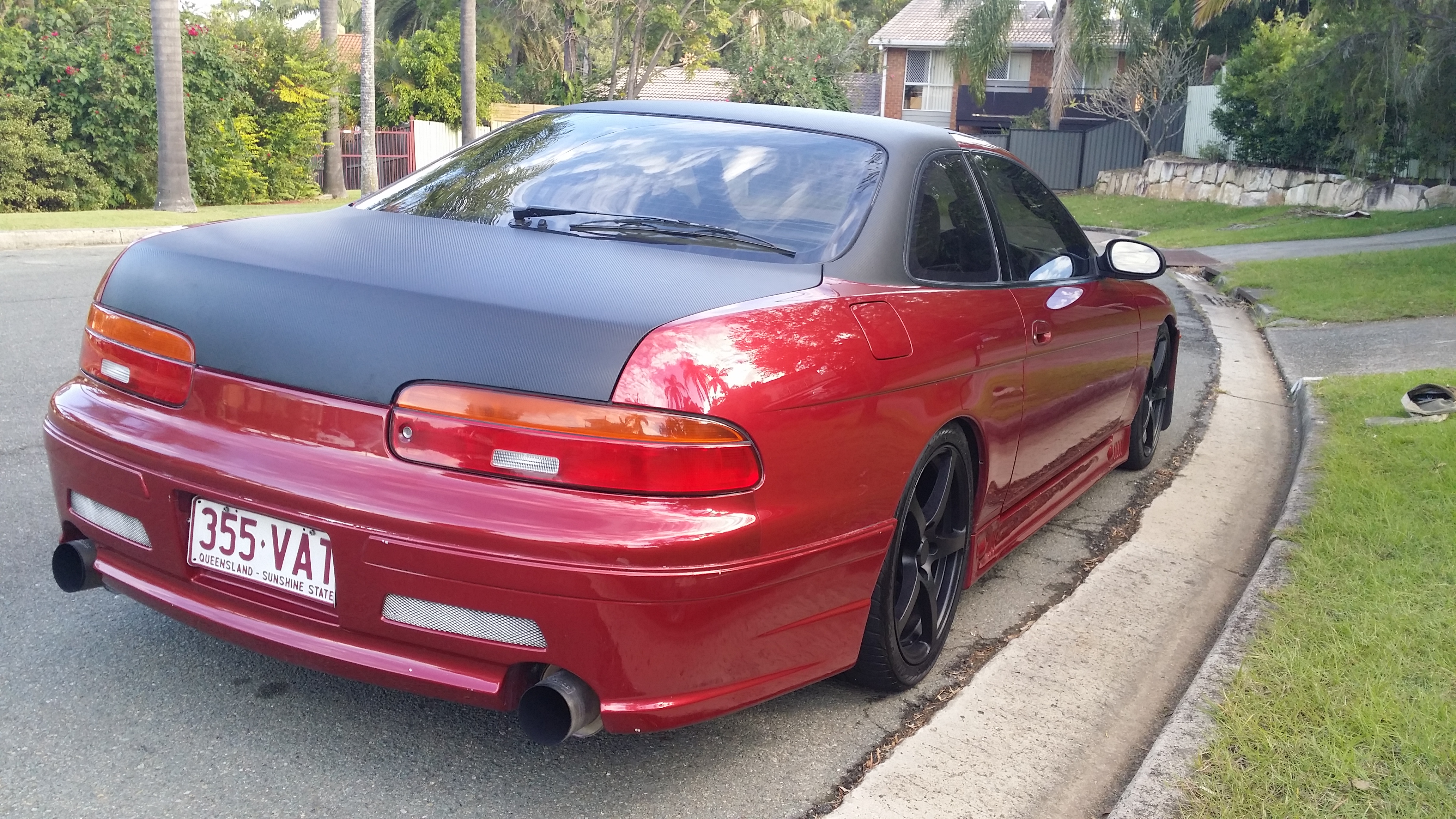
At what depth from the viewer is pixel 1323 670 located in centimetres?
332

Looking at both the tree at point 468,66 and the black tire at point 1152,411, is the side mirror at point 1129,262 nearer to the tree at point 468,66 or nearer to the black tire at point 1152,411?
the black tire at point 1152,411

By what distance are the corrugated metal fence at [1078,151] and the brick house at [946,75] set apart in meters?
9.02

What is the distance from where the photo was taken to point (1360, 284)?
11656 mm

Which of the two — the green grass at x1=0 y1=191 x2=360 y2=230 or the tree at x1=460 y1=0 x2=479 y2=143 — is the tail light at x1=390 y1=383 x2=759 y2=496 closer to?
the green grass at x1=0 y1=191 x2=360 y2=230

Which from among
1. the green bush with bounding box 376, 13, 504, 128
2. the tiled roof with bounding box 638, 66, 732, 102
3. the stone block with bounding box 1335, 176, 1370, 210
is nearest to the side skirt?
the stone block with bounding box 1335, 176, 1370, 210

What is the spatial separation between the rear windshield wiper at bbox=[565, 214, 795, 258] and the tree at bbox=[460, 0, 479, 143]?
91.5ft

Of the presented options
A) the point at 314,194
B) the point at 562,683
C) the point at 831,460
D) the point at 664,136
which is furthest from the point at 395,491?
the point at 314,194

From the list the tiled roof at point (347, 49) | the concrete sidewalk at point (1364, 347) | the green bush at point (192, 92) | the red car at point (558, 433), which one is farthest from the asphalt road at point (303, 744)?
the tiled roof at point (347, 49)

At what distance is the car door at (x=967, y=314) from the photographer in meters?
3.18

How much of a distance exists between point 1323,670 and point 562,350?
88.0 inches

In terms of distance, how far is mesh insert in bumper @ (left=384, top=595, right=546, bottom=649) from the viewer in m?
2.45

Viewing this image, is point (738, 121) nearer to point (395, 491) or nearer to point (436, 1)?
point (395, 491)

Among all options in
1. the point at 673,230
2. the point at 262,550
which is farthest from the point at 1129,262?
the point at 262,550

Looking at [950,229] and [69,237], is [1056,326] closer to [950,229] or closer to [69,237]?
[950,229]
